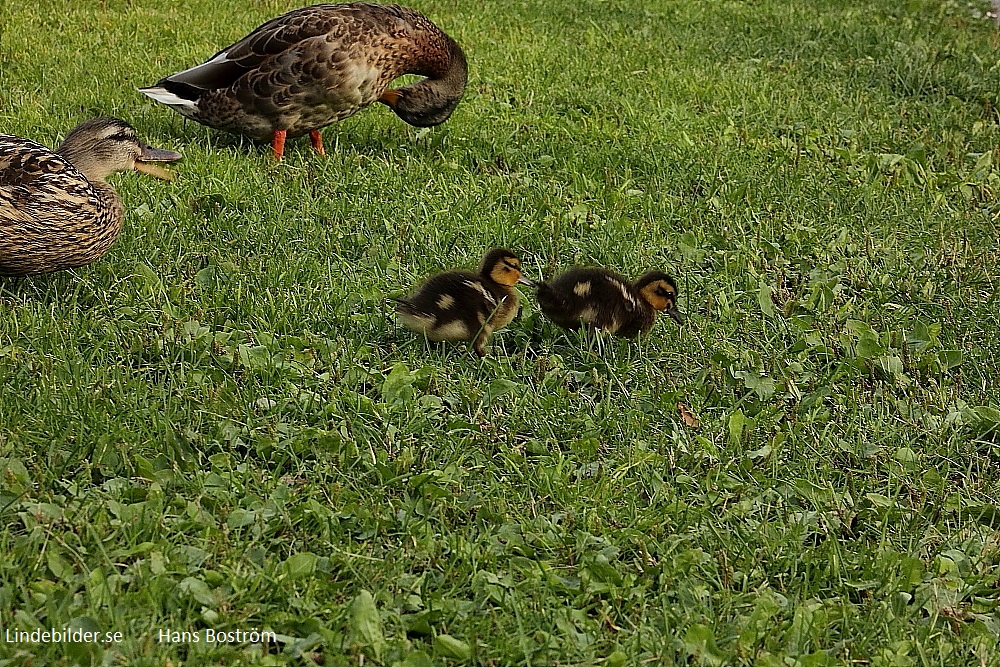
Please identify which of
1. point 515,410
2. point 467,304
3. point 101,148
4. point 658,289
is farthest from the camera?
point 101,148

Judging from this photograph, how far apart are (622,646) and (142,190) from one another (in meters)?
3.76

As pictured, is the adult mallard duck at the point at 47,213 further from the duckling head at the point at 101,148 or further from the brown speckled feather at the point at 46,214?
the duckling head at the point at 101,148

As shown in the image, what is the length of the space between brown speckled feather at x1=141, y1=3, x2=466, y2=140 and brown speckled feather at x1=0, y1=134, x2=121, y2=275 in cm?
174

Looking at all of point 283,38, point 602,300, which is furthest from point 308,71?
point 602,300

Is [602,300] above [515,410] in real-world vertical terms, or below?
above

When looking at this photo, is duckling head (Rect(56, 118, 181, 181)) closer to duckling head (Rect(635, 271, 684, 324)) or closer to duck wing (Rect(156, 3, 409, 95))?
duck wing (Rect(156, 3, 409, 95))

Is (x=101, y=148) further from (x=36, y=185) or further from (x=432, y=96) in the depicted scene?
(x=432, y=96)

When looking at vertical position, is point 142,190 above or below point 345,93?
below

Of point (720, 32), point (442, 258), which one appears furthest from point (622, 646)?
point (720, 32)

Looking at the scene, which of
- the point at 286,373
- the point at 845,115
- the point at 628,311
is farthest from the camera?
the point at 845,115

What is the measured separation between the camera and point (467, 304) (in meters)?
4.01

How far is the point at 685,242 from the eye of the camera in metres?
5.36

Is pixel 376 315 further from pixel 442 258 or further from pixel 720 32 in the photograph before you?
pixel 720 32

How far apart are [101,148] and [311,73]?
1257mm
